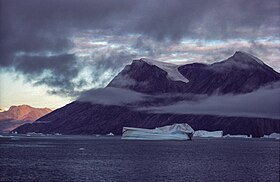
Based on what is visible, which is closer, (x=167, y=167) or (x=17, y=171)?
(x=17, y=171)

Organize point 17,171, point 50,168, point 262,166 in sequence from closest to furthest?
point 17,171
point 50,168
point 262,166

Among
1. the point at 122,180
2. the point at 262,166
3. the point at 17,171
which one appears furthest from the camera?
the point at 262,166

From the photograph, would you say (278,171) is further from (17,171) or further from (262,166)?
(17,171)

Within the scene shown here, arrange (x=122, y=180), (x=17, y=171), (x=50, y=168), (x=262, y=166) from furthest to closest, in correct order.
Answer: (x=262, y=166)
(x=50, y=168)
(x=17, y=171)
(x=122, y=180)

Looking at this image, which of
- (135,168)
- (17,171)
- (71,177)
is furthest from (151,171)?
(17,171)

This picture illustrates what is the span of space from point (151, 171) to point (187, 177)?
31.8 feet

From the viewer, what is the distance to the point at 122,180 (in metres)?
62.6

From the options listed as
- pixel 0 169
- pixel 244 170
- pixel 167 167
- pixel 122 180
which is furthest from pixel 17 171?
pixel 244 170

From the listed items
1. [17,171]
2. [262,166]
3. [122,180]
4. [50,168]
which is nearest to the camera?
[122,180]

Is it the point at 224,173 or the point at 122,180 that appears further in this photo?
the point at 224,173

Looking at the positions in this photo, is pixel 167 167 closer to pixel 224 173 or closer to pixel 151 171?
pixel 151 171

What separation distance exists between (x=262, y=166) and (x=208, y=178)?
78.2 ft

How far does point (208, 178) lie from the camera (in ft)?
216

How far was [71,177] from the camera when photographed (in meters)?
64.6
